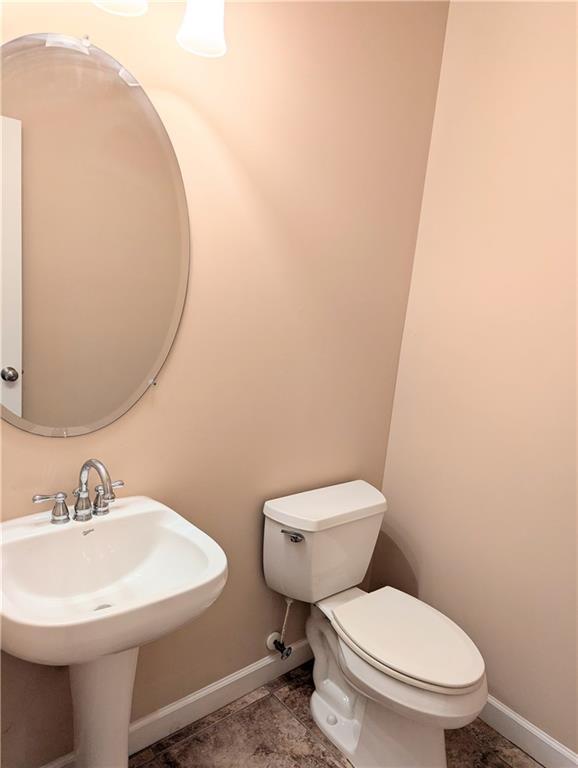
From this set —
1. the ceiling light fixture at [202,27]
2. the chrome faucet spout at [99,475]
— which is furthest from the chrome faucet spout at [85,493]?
the ceiling light fixture at [202,27]

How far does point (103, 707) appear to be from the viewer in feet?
3.75

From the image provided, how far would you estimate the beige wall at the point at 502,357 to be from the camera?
1520mm

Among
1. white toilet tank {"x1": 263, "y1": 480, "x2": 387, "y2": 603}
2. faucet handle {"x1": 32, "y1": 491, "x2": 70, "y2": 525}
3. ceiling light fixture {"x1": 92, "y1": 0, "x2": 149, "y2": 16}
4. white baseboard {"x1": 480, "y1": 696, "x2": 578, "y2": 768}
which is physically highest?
ceiling light fixture {"x1": 92, "y1": 0, "x2": 149, "y2": 16}

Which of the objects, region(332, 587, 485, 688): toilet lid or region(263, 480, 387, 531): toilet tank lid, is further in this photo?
region(263, 480, 387, 531): toilet tank lid

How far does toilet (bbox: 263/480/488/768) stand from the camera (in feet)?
4.24

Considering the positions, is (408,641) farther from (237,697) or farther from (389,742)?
(237,697)

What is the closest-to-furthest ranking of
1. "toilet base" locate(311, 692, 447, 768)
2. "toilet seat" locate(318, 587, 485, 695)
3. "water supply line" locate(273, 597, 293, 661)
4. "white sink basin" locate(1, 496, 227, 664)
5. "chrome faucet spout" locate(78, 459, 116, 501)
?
"white sink basin" locate(1, 496, 227, 664)
"chrome faucet spout" locate(78, 459, 116, 501)
"toilet seat" locate(318, 587, 485, 695)
"toilet base" locate(311, 692, 447, 768)
"water supply line" locate(273, 597, 293, 661)

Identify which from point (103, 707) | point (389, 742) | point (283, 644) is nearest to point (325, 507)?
point (283, 644)

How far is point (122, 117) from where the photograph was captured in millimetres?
1170

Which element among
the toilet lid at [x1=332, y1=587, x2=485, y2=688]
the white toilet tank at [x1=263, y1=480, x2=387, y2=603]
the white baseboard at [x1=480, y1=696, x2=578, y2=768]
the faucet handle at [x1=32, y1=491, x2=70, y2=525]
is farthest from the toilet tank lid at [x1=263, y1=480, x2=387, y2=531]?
the white baseboard at [x1=480, y1=696, x2=578, y2=768]

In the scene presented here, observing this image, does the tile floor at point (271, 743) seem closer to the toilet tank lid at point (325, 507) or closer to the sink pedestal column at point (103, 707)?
the sink pedestal column at point (103, 707)

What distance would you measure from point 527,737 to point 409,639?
2.11 feet

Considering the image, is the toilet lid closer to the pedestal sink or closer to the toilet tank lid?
the toilet tank lid

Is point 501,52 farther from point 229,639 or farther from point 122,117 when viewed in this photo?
point 229,639
